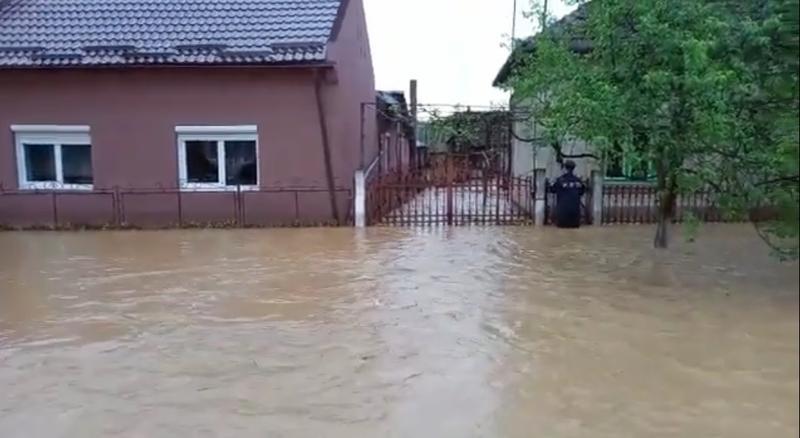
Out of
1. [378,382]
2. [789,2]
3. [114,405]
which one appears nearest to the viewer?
[789,2]

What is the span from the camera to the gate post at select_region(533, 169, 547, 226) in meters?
13.6

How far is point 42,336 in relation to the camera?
21.5ft

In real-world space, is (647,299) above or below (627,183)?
below

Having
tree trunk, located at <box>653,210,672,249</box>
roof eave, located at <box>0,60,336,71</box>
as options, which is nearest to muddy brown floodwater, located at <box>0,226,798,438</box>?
tree trunk, located at <box>653,210,672,249</box>

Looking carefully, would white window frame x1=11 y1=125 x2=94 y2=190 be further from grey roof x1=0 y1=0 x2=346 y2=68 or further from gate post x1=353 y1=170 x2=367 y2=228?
gate post x1=353 y1=170 x2=367 y2=228

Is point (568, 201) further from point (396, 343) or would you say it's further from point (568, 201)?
point (396, 343)

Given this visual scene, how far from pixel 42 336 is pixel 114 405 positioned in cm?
211

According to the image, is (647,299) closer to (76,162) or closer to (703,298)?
(703,298)

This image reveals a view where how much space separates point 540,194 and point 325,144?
163 inches

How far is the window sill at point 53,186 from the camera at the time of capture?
45.6 feet

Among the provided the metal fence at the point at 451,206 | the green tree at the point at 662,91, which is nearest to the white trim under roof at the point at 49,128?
the metal fence at the point at 451,206

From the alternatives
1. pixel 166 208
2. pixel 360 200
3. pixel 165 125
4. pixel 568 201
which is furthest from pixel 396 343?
pixel 165 125

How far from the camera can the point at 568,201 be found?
1330 centimetres

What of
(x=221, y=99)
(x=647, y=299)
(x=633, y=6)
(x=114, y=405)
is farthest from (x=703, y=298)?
(x=221, y=99)
